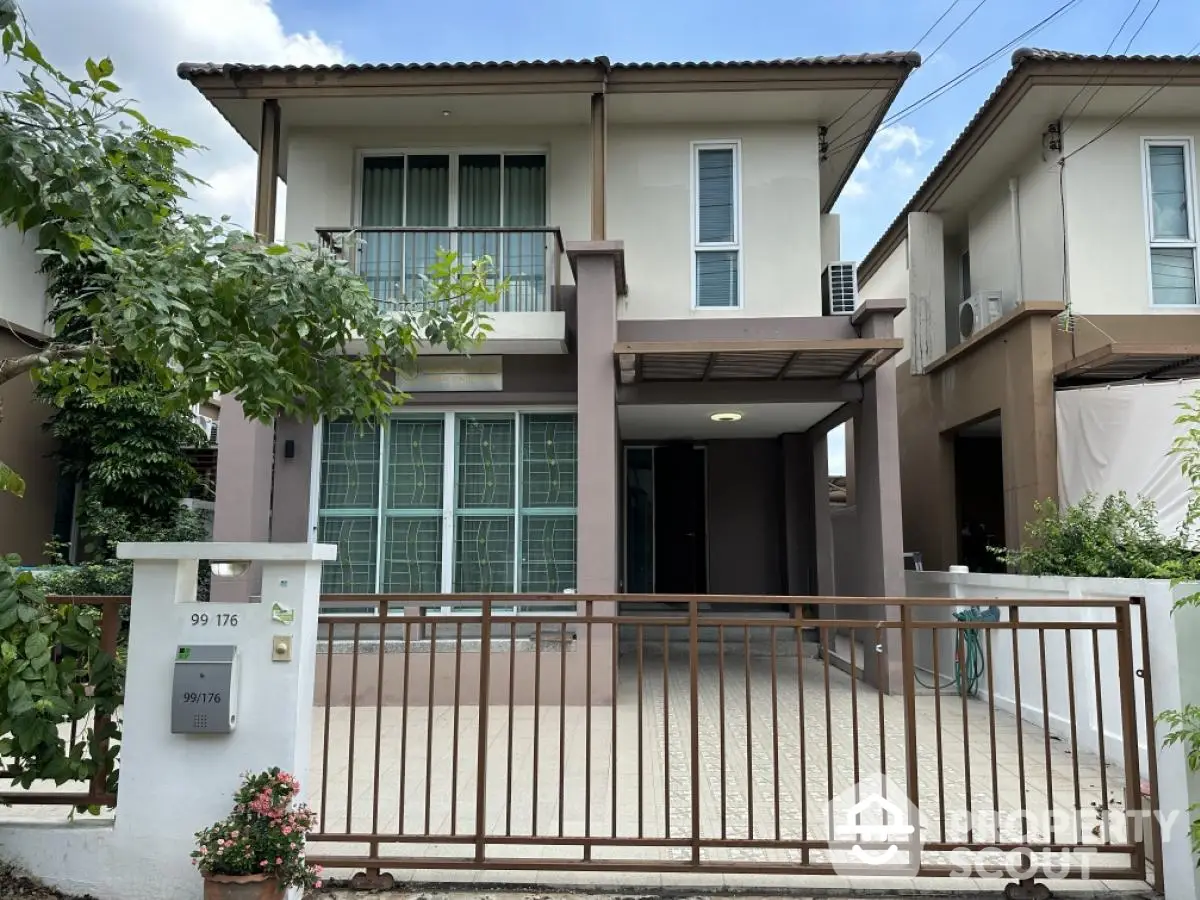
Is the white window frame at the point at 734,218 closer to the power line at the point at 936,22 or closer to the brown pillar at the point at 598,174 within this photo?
the brown pillar at the point at 598,174

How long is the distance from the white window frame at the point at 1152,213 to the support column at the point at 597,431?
20.0 feet

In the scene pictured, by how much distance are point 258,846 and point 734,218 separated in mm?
8006

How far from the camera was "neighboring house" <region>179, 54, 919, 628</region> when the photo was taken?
832cm

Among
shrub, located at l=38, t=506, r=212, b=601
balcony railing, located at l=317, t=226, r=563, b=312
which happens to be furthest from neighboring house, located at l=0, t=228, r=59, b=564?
balcony railing, located at l=317, t=226, r=563, b=312

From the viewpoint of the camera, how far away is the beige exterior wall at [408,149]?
9.38 metres

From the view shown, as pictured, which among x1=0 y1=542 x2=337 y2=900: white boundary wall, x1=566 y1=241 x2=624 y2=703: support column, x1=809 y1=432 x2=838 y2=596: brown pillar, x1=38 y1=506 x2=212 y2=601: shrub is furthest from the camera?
x1=809 y1=432 x2=838 y2=596: brown pillar

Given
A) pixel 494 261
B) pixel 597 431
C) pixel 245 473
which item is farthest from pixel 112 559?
pixel 597 431

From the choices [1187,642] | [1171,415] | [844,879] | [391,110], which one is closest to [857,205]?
[1171,415]

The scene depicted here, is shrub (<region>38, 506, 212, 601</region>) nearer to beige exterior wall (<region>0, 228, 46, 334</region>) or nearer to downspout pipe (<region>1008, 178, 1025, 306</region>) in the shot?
beige exterior wall (<region>0, 228, 46, 334</region>)

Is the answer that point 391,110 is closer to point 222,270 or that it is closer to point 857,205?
point 222,270

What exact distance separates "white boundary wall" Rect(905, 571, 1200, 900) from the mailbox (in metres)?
3.54

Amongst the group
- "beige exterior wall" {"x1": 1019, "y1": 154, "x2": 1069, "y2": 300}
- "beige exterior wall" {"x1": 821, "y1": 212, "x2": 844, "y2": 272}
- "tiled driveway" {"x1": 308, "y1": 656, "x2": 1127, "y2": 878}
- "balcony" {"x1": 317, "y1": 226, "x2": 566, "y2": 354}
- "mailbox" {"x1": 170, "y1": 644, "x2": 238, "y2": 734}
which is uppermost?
"beige exterior wall" {"x1": 821, "y1": 212, "x2": 844, "y2": 272}

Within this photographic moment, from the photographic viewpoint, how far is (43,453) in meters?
10.8

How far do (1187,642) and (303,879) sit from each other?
13.1ft
